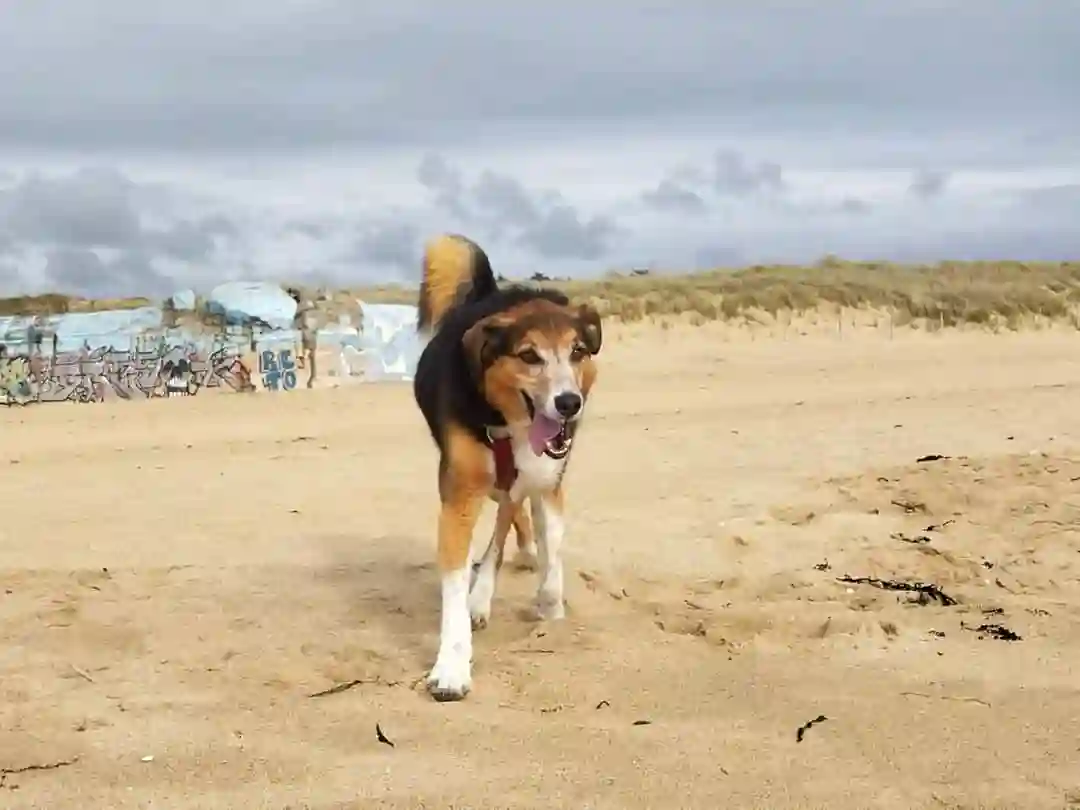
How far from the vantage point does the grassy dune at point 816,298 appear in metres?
26.4

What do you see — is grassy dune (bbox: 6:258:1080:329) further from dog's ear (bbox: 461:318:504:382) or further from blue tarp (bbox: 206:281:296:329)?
dog's ear (bbox: 461:318:504:382)

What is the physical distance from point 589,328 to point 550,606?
139 centimetres

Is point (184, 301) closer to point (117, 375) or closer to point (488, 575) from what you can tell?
point (117, 375)

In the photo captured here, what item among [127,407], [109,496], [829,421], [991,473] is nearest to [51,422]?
[127,407]

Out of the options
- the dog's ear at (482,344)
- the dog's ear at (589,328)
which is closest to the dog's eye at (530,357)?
the dog's ear at (482,344)

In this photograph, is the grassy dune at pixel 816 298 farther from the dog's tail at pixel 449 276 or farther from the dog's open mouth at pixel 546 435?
the dog's open mouth at pixel 546 435

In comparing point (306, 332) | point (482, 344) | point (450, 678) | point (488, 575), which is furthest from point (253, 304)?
point (450, 678)

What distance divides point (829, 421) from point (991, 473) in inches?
184

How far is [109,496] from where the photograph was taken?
9.98 meters

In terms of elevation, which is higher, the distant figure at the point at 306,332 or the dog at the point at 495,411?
the dog at the point at 495,411

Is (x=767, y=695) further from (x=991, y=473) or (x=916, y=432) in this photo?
(x=916, y=432)

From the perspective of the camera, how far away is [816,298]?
2817cm

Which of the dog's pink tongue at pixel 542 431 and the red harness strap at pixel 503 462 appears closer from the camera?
the dog's pink tongue at pixel 542 431

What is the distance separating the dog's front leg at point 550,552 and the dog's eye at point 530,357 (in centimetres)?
98
